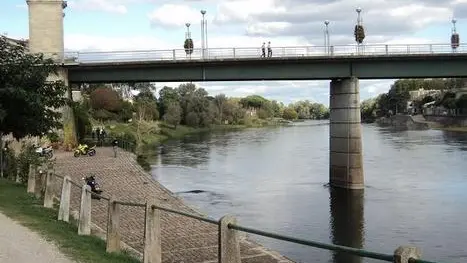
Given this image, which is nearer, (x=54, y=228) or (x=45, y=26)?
(x=54, y=228)

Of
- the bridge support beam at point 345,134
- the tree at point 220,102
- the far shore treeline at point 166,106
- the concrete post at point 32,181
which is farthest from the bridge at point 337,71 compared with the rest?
the tree at point 220,102

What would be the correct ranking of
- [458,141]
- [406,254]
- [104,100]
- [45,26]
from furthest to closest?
[104,100] → [458,141] → [45,26] → [406,254]

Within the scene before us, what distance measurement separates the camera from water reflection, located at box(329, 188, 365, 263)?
2266 centimetres

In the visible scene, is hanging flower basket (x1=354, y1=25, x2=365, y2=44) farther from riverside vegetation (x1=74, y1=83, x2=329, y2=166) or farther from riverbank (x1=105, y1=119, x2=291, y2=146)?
riverbank (x1=105, y1=119, x2=291, y2=146)

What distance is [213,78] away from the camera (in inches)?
1817

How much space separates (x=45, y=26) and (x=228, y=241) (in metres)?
55.4

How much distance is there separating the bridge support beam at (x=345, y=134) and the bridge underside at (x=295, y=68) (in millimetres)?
1059

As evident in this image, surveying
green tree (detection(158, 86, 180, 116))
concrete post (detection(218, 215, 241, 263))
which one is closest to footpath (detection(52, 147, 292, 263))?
concrete post (detection(218, 215, 241, 263))

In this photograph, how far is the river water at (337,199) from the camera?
77.0 feet

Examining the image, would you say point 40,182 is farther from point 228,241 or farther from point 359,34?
point 359,34

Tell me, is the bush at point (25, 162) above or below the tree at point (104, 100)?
below

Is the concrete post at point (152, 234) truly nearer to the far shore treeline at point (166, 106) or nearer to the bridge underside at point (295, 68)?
the bridge underside at point (295, 68)

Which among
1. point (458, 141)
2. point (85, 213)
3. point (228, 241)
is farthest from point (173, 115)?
point (228, 241)

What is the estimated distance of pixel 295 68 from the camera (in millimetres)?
44344
